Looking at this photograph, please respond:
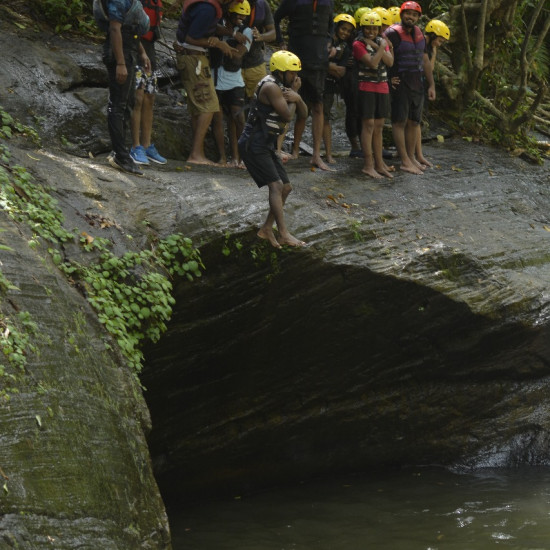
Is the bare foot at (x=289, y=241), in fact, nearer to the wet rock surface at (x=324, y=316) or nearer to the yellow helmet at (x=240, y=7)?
the wet rock surface at (x=324, y=316)

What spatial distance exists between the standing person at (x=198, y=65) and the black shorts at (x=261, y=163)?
1.63 m

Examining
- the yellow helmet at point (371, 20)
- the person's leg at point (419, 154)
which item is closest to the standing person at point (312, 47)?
the yellow helmet at point (371, 20)

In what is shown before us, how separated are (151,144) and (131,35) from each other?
1326 millimetres

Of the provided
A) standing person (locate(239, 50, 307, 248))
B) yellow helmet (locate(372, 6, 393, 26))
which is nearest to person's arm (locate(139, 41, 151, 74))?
standing person (locate(239, 50, 307, 248))

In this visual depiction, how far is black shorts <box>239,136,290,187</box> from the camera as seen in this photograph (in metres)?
8.01

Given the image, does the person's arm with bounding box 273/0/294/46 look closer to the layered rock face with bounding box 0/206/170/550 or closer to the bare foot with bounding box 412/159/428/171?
the bare foot with bounding box 412/159/428/171

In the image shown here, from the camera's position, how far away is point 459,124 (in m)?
13.0

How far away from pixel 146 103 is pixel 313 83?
6.44 feet

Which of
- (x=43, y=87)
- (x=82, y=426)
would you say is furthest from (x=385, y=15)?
(x=82, y=426)

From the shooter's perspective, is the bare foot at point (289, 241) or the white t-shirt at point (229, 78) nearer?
the bare foot at point (289, 241)

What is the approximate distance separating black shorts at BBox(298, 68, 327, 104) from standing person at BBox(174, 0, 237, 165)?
0.92 m

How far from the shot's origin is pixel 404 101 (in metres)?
10.6

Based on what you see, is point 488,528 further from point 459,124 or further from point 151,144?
point 459,124

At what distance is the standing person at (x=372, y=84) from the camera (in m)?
10.0
